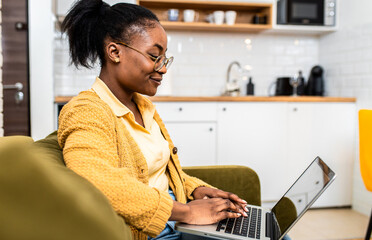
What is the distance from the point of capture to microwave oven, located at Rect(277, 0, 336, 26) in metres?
3.46

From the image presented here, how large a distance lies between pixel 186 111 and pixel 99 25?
1899 millimetres

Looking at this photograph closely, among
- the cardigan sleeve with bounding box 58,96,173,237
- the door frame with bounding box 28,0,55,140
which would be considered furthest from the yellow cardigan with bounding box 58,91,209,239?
the door frame with bounding box 28,0,55,140

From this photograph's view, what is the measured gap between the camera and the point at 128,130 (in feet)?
3.74

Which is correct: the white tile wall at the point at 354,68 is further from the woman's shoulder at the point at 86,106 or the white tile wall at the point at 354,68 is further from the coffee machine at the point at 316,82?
the woman's shoulder at the point at 86,106

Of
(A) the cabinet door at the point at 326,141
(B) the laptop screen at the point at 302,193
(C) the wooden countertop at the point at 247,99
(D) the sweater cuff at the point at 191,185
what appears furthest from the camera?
(A) the cabinet door at the point at 326,141

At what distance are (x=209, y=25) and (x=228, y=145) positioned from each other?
112cm

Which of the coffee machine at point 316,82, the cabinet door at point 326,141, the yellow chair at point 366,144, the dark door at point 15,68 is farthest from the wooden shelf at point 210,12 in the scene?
the yellow chair at point 366,144

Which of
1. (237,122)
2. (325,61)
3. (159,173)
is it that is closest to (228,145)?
(237,122)

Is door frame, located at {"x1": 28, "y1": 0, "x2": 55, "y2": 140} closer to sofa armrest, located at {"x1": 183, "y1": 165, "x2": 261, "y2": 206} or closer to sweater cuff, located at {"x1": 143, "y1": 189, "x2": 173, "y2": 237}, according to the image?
sofa armrest, located at {"x1": 183, "y1": 165, "x2": 261, "y2": 206}

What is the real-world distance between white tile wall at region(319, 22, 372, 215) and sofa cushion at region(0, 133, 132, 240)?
302 cm

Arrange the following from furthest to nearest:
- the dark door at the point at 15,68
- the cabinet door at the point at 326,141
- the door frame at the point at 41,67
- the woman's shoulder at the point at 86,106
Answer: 1. the cabinet door at the point at 326,141
2. the door frame at the point at 41,67
3. the dark door at the point at 15,68
4. the woman's shoulder at the point at 86,106

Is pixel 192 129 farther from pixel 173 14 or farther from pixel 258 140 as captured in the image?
pixel 173 14

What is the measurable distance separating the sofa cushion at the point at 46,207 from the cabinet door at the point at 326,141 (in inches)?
111

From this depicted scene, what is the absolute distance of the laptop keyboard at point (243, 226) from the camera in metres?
1.02
